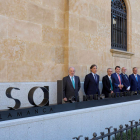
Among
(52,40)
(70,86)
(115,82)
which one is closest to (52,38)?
(52,40)

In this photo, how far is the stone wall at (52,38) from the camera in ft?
19.8

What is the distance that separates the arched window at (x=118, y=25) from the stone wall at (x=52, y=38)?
713 millimetres

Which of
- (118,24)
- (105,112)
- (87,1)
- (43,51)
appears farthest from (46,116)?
(118,24)

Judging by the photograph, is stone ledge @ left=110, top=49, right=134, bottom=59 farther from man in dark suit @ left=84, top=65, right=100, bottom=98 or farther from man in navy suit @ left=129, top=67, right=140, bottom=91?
man in dark suit @ left=84, top=65, right=100, bottom=98

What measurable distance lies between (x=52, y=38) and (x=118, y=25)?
15.0 feet

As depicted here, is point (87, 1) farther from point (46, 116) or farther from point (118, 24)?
point (46, 116)

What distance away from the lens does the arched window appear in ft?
33.2

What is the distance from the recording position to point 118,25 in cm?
1055

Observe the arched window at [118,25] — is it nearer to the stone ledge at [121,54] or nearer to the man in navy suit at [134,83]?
the stone ledge at [121,54]

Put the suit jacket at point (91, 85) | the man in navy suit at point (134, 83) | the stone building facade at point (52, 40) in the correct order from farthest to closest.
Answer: the man in navy suit at point (134, 83) → the suit jacket at point (91, 85) → the stone building facade at point (52, 40)

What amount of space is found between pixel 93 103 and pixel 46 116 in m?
1.57

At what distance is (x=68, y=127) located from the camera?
4.38 meters

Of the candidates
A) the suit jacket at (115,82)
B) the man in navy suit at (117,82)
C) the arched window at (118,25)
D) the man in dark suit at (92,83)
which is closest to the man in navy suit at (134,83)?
the man in navy suit at (117,82)

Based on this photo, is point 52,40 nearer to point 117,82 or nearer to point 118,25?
point 117,82
